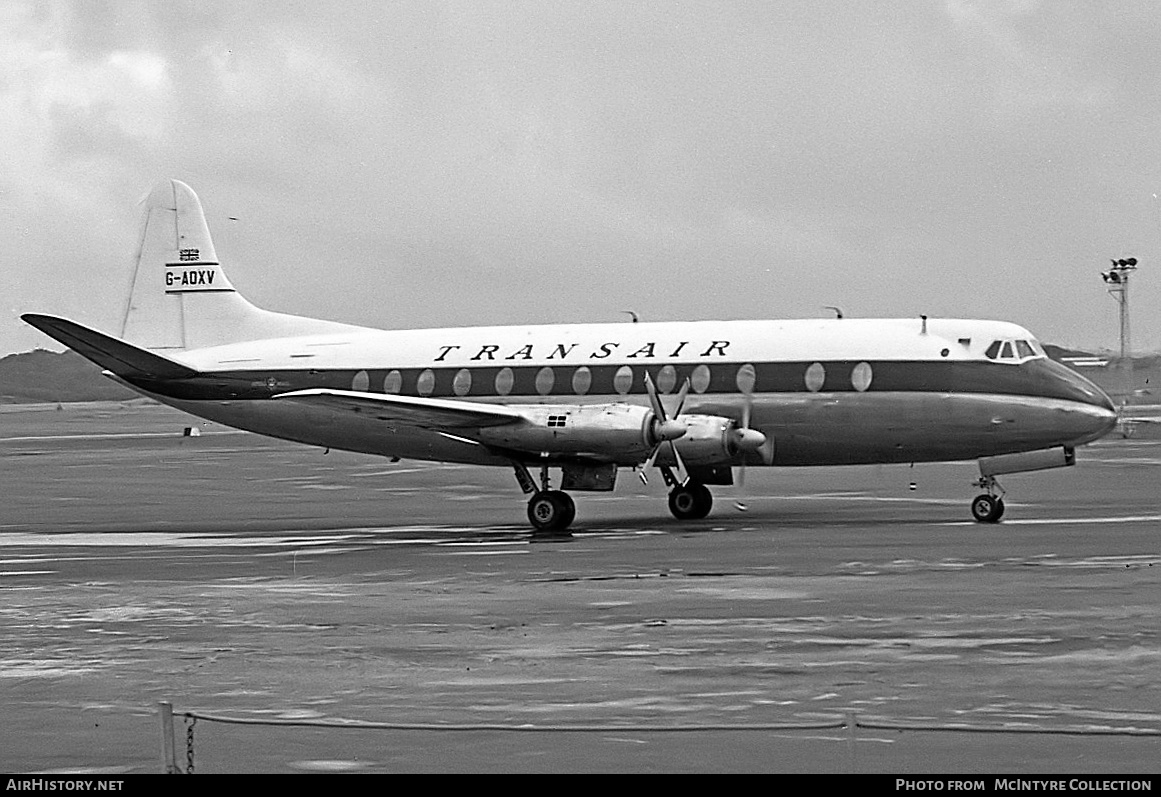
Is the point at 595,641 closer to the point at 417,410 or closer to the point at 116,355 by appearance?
the point at 417,410

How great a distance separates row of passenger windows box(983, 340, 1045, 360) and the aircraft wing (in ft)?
27.4

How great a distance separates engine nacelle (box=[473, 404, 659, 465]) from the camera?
2862 centimetres

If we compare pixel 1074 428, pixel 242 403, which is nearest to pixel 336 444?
pixel 242 403

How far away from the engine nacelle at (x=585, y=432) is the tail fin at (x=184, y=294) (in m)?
7.49

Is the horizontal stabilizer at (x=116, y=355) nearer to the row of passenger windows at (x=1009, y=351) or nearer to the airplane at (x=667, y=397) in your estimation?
the airplane at (x=667, y=397)

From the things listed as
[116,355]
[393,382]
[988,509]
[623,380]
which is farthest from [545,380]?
[116,355]

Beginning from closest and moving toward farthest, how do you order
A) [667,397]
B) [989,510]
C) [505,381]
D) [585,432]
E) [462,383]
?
[585,432] → [989,510] → [667,397] → [505,381] → [462,383]

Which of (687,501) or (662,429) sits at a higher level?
(662,429)

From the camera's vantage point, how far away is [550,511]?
1151 inches

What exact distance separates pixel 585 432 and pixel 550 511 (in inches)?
60.1

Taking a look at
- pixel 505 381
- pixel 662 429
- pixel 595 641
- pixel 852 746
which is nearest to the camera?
pixel 852 746

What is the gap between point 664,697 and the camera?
12906 mm

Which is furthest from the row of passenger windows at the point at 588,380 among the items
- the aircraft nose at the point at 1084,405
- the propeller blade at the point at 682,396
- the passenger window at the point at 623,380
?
the aircraft nose at the point at 1084,405
